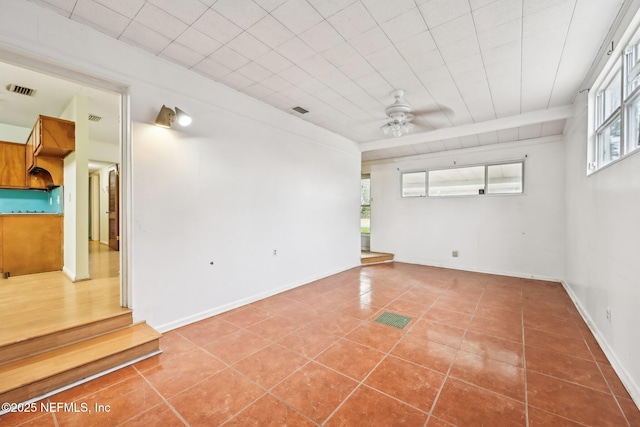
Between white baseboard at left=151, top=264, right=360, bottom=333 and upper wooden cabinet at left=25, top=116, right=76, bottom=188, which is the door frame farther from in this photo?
upper wooden cabinet at left=25, top=116, right=76, bottom=188

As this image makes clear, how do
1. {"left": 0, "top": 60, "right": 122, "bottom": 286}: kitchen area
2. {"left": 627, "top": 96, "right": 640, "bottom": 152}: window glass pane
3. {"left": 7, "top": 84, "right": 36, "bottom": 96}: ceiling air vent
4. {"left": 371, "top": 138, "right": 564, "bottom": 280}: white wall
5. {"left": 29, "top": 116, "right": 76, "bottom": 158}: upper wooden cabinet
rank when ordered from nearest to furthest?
{"left": 627, "top": 96, "right": 640, "bottom": 152}: window glass pane, {"left": 7, "top": 84, "right": 36, "bottom": 96}: ceiling air vent, {"left": 0, "top": 60, "right": 122, "bottom": 286}: kitchen area, {"left": 29, "top": 116, "right": 76, "bottom": 158}: upper wooden cabinet, {"left": 371, "top": 138, "right": 564, "bottom": 280}: white wall

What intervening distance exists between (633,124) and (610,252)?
3.53ft

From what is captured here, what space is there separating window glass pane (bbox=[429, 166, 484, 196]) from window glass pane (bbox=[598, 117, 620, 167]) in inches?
109

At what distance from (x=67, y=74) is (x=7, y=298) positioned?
8.49 ft

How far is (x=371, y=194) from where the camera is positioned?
7102 millimetres

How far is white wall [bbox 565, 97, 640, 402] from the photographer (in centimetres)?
186

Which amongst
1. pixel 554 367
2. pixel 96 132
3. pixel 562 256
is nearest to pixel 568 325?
pixel 554 367

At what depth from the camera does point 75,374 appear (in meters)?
1.94

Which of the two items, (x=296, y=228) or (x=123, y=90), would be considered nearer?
(x=123, y=90)

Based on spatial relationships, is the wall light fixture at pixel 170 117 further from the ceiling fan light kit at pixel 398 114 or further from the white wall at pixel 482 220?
the white wall at pixel 482 220

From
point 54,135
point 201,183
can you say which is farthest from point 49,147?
point 201,183

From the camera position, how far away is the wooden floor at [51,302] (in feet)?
7.30

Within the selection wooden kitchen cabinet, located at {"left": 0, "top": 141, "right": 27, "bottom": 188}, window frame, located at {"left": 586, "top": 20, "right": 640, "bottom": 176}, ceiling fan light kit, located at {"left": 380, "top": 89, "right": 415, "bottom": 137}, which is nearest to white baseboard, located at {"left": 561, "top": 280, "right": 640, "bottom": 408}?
window frame, located at {"left": 586, "top": 20, "right": 640, "bottom": 176}

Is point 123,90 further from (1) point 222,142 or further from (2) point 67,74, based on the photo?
(1) point 222,142
